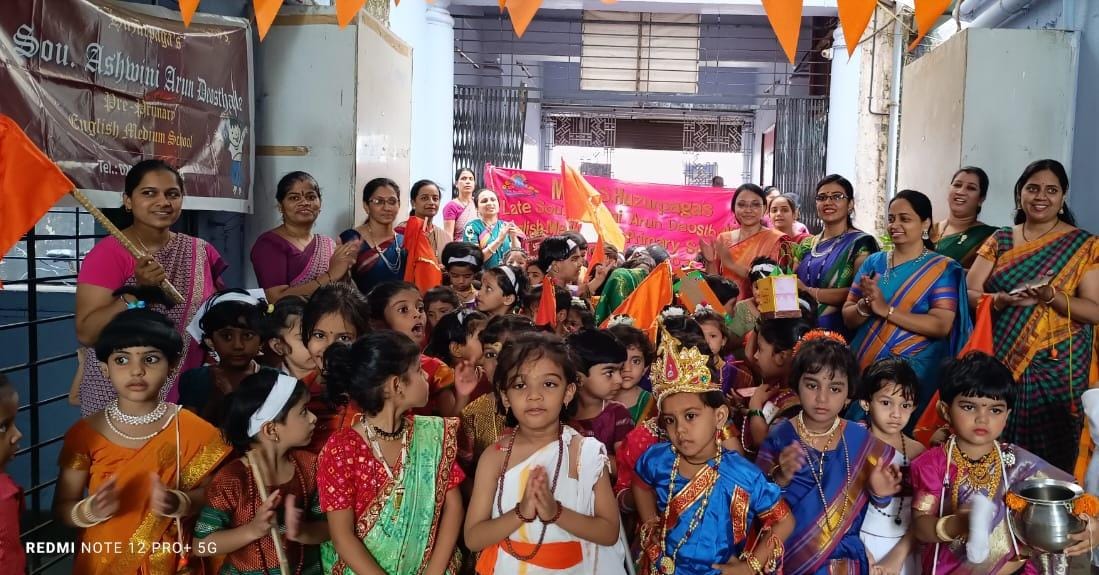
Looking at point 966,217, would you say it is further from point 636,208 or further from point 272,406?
point 636,208

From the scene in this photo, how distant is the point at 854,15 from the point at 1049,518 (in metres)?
1.56

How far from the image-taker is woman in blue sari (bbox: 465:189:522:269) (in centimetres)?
639

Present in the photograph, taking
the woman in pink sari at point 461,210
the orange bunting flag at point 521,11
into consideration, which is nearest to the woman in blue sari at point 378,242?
the orange bunting flag at point 521,11

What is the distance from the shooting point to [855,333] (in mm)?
3730

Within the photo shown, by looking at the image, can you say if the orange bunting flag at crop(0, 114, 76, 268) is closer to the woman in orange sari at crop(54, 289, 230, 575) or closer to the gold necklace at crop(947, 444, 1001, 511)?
the woman in orange sari at crop(54, 289, 230, 575)

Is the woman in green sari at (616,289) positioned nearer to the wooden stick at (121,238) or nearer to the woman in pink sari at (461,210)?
the wooden stick at (121,238)

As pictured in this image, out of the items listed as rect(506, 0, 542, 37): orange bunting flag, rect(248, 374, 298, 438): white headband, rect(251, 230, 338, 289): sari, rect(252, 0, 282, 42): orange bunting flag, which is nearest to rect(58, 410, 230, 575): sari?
rect(248, 374, 298, 438): white headband

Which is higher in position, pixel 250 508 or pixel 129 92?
pixel 129 92

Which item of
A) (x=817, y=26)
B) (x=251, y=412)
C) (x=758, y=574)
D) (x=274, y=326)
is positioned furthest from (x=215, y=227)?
(x=817, y=26)

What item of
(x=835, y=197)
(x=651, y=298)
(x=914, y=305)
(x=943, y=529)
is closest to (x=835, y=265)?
(x=835, y=197)

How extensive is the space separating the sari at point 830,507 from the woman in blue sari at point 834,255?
131 centimetres

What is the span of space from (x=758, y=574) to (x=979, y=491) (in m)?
0.72

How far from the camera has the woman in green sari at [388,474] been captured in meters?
2.21

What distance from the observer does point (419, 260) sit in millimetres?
4348
